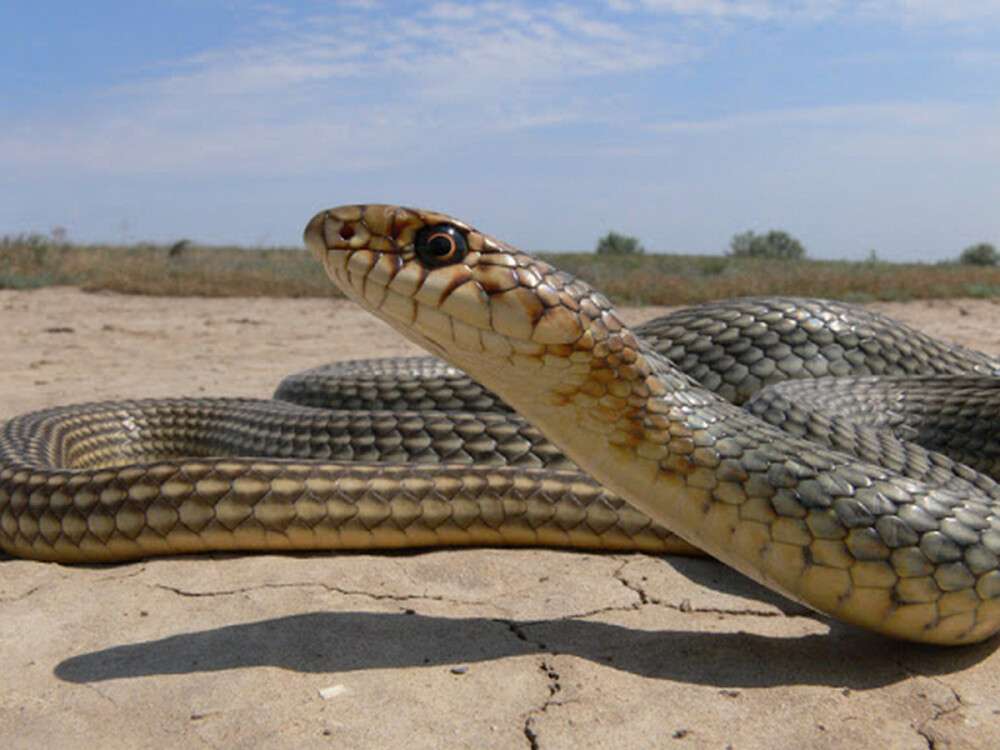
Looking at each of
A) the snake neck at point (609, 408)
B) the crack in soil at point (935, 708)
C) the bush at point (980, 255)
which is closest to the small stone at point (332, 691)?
the snake neck at point (609, 408)

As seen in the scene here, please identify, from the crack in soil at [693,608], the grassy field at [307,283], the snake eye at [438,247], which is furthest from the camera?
the grassy field at [307,283]

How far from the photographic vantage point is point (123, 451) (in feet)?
20.8

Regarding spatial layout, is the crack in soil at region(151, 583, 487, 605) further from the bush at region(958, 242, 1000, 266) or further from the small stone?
the bush at region(958, 242, 1000, 266)

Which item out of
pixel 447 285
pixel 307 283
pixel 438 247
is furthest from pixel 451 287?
pixel 307 283

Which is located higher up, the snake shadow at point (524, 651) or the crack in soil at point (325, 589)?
the snake shadow at point (524, 651)

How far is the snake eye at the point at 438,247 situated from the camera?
2980 mm

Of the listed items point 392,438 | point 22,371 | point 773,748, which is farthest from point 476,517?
point 22,371

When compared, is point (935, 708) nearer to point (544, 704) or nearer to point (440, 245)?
point (544, 704)

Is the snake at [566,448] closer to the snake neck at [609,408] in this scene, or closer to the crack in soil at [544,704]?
the snake neck at [609,408]

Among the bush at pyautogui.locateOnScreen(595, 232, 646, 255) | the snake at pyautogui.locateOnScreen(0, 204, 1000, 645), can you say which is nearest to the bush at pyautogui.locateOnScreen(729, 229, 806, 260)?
the bush at pyautogui.locateOnScreen(595, 232, 646, 255)

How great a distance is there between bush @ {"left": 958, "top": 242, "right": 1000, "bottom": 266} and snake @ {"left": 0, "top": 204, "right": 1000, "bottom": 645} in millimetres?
38182

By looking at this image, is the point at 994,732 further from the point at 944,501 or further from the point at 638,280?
the point at 638,280

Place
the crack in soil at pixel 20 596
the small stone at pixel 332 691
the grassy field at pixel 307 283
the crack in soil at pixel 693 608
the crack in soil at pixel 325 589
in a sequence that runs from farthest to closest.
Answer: the grassy field at pixel 307 283 < the crack in soil at pixel 20 596 < the crack in soil at pixel 325 589 < the crack in soil at pixel 693 608 < the small stone at pixel 332 691

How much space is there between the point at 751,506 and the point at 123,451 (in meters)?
4.44
